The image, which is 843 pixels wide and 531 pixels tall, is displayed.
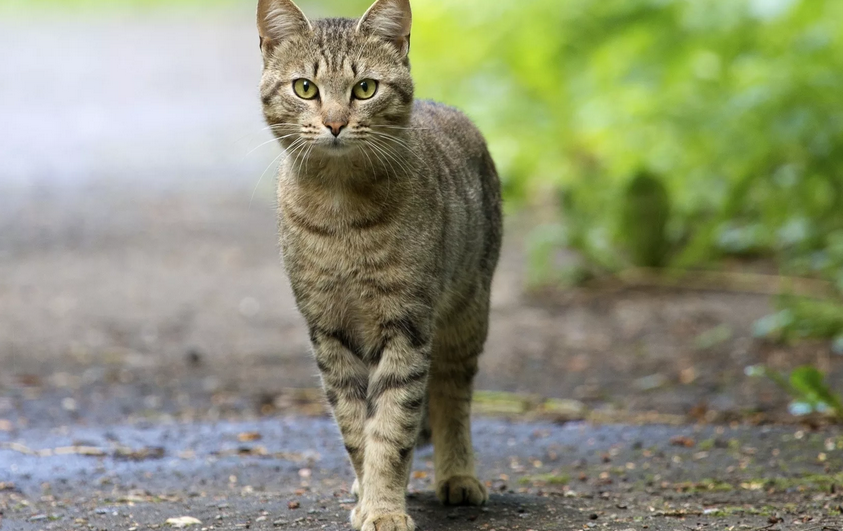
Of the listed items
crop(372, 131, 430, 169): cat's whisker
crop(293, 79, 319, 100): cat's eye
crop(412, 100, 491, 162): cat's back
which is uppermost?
crop(412, 100, 491, 162): cat's back

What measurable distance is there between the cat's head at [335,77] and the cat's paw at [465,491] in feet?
4.59

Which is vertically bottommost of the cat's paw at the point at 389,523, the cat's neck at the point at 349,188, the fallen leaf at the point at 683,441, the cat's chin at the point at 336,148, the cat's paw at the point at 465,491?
the cat's paw at the point at 389,523

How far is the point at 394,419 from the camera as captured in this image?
3812mm

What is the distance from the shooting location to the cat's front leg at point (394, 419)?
379 cm

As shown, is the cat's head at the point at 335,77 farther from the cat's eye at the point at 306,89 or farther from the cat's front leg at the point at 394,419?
the cat's front leg at the point at 394,419

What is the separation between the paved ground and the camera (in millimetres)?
4203

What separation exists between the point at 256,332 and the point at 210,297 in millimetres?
944

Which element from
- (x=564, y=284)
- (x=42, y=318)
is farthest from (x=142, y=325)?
(x=564, y=284)

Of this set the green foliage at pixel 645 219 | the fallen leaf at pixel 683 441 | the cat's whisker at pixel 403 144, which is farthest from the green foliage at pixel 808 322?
the cat's whisker at pixel 403 144

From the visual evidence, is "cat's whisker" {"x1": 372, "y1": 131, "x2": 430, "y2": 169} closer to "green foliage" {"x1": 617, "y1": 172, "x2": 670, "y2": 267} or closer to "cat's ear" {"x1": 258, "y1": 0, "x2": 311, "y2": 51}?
"cat's ear" {"x1": 258, "y1": 0, "x2": 311, "y2": 51}

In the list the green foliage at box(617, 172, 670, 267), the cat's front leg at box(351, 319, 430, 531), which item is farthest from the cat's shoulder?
the green foliage at box(617, 172, 670, 267)

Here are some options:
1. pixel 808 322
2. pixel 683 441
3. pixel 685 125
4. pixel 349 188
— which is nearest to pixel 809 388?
pixel 683 441

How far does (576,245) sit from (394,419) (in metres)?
4.65

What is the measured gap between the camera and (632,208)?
813 cm
